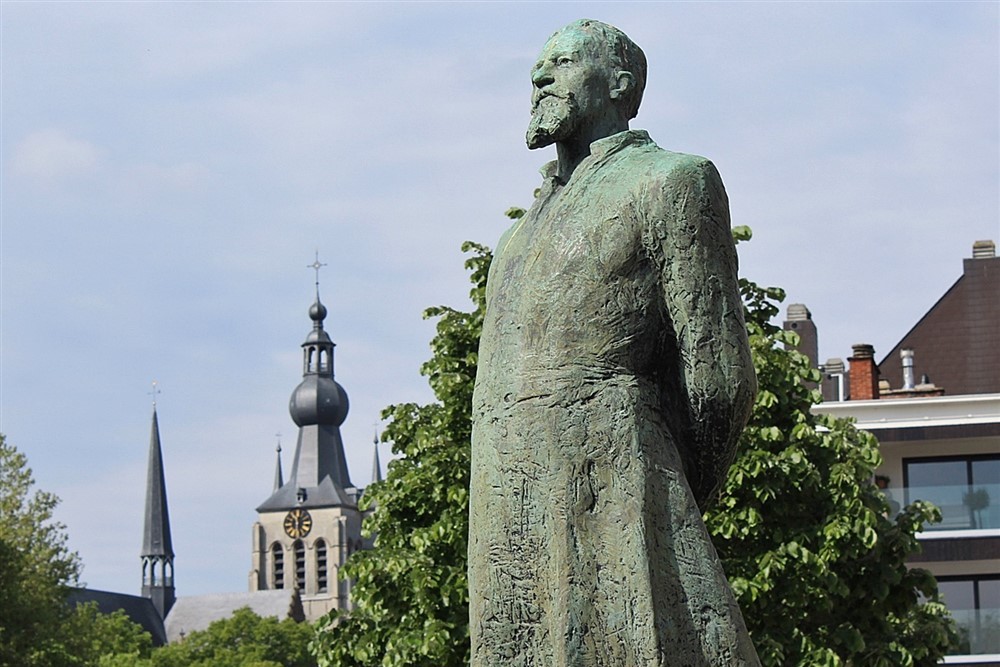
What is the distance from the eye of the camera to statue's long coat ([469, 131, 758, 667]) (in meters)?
6.41

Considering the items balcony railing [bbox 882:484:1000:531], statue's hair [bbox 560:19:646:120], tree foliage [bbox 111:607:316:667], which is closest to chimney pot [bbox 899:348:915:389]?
balcony railing [bbox 882:484:1000:531]

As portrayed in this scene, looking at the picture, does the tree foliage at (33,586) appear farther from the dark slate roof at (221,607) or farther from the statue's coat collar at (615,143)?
the dark slate roof at (221,607)

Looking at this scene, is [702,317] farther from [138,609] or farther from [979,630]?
[138,609]

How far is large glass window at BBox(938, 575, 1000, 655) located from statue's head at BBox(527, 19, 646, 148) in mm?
36343

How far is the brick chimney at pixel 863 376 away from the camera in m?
52.5

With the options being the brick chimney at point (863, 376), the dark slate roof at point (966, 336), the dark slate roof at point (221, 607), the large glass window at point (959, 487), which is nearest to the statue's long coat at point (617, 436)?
the large glass window at point (959, 487)

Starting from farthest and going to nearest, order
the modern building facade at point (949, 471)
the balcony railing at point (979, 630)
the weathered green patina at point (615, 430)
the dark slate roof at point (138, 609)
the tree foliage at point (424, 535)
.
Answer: the dark slate roof at point (138, 609), the modern building facade at point (949, 471), the balcony railing at point (979, 630), the tree foliage at point (424, 535), the weathered green patina at point (615, 430)

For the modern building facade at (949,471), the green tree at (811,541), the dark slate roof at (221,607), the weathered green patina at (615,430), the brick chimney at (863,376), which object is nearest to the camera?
the weathered green patina at (615,430)

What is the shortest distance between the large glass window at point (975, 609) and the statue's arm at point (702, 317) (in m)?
36.4

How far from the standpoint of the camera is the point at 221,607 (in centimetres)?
19688

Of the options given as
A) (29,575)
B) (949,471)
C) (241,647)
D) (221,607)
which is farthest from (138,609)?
(949,471)

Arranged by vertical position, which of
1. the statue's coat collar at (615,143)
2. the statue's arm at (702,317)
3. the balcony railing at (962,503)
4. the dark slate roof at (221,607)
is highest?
the dark slate roof at (221,607)

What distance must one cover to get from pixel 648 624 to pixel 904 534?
18.2m

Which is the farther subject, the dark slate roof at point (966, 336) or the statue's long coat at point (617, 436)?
the dark slate roof at point (966, 336)
